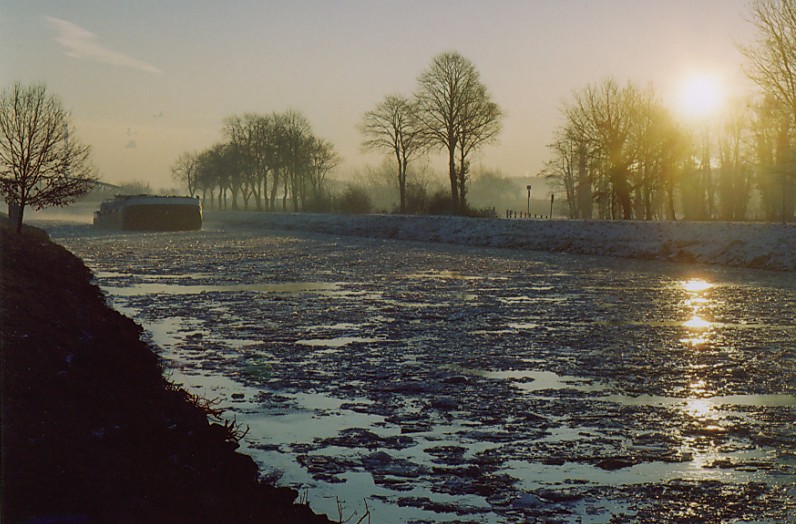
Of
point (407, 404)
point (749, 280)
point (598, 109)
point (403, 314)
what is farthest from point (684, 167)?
point (407, 404)

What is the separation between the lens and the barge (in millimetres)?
60594

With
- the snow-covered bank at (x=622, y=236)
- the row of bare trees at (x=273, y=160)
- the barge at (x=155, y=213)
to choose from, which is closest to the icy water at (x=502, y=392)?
the snow-covered bank at (x=622, y=236)

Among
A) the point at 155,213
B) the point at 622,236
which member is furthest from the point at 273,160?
the point at 622,236

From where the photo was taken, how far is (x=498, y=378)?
28.0 ft

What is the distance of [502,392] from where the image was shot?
7859mm

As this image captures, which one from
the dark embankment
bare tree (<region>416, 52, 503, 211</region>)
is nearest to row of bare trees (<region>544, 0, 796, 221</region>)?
bare tree (<region>416, 52, 503, 211</region>)

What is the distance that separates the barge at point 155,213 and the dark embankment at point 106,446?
177ft

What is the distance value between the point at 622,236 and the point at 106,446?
30370 millimetres

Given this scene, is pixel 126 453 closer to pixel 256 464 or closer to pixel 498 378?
pixel 256 464

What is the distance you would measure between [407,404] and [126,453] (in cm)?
296

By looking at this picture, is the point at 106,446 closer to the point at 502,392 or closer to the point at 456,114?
the point at 502,392

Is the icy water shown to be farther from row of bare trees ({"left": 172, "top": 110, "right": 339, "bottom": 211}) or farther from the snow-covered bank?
row of bare trees ({"left": 172, "top": 110, "right": 339, "bottom": 211})

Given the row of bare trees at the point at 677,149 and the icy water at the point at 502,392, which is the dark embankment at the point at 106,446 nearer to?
the icy water at the point at 502,392

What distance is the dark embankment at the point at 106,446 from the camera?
13.5ft
